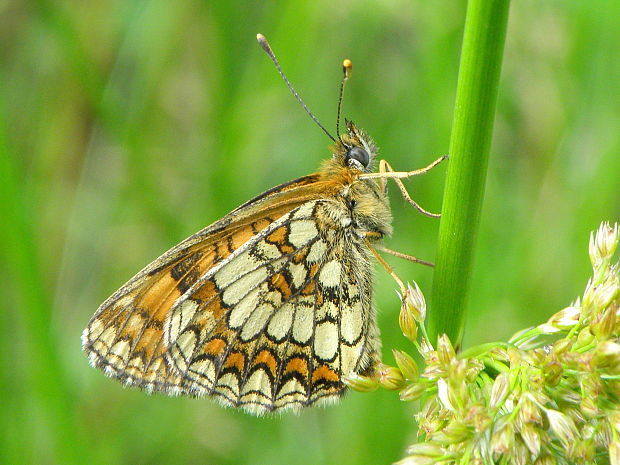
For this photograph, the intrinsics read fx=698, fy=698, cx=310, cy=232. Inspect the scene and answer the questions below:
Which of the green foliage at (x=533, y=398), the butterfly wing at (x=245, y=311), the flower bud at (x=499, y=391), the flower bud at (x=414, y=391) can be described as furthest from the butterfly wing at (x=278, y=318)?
the flower bud at (x=499, y=391)

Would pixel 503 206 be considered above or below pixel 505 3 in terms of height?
above

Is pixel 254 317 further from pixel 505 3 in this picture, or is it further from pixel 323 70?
pixel 323 70

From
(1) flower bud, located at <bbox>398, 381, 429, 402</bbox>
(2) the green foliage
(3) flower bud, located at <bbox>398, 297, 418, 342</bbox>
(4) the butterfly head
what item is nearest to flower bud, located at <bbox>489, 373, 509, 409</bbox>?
(2) the green foliage

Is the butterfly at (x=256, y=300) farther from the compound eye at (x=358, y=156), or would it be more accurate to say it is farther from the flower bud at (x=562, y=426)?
the flower bud at (x=562, y=426)

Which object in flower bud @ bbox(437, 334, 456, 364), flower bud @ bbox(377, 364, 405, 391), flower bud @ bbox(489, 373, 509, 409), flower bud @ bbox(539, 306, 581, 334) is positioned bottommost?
flower bud @ bbox(489, 373, 509, 409)

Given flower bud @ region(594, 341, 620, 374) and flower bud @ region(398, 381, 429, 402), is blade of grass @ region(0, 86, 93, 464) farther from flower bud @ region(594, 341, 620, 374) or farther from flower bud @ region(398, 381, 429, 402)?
flower bud @ region(594, 341, 620, 374)

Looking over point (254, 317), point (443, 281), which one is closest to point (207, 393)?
point (254, 317)

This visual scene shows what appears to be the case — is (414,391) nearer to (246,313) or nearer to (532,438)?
(532,438)

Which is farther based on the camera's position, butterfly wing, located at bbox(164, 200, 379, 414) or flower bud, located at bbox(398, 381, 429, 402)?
butterfly wing, located at bbox(164, 200, 379, 414)
